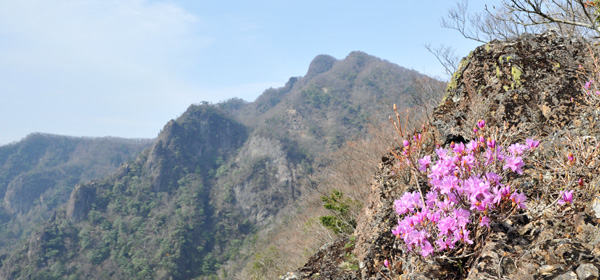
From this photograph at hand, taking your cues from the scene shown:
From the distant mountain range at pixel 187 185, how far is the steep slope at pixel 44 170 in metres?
0.48

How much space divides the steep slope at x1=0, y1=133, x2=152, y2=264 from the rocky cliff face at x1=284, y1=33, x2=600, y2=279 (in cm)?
10494

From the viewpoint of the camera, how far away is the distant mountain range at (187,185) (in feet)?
187

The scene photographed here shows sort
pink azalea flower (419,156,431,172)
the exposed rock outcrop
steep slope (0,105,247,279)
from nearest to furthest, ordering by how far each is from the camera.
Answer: pink azalea flower (419,156,431,172) → steep slope (0,105,247,279) → the exposed rock outcrop

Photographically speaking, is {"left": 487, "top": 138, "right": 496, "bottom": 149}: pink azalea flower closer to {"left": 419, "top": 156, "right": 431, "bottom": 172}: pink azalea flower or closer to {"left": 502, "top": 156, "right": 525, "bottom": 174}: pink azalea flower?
{"left": 502, "top": 156, "right": 525, "bottom": 174}: pink azalea flower

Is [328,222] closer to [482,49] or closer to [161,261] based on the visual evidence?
[482,49]

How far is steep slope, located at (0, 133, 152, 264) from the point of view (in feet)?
311

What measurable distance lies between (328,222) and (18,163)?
151777mm

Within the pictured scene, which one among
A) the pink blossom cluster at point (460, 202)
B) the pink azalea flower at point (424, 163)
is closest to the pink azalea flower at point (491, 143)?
the pink blossom cluster at point (460, 202)

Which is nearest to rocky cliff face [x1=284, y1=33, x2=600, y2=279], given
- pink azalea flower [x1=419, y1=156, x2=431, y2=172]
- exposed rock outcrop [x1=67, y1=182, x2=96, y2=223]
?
pink azalea flower [x1=419, y1=156, x2=431, y2=172]

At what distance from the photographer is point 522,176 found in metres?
2.49

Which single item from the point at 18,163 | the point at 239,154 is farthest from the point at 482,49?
the point at 18,163

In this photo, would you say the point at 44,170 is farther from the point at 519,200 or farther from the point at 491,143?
the point at 519,200

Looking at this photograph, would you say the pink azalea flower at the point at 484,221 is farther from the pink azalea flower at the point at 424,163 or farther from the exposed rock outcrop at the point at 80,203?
the exposed rock outcrop at the point at 80,203

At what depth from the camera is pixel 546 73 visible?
3768mm
